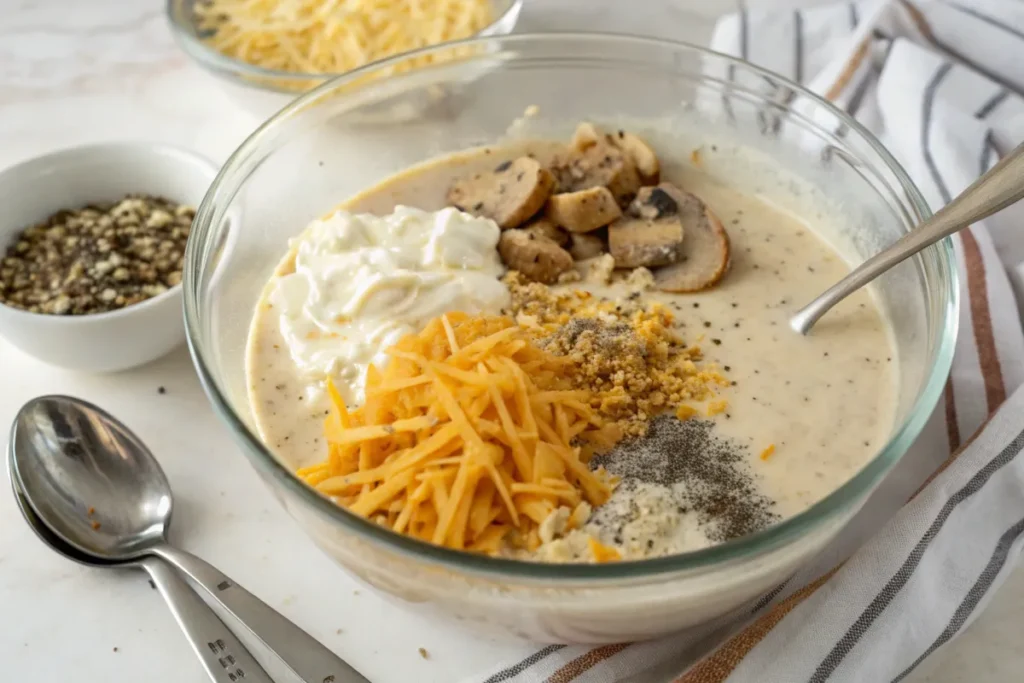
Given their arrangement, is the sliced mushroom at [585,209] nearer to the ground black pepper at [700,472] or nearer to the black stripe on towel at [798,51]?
the ground black pepper at [700,472]

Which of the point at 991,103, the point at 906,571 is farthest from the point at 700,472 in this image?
the point at 991,103

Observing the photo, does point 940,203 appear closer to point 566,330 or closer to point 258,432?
point 566,330

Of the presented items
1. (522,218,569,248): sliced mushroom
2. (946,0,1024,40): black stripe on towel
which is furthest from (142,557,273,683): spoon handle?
(946,0,1024,40): black stripe on towel

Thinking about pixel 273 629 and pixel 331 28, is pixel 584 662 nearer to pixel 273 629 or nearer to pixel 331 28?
pixel 273 629

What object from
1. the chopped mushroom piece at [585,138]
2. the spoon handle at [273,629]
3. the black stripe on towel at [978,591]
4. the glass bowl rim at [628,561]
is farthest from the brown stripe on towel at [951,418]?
the spoon handle at [273,629]

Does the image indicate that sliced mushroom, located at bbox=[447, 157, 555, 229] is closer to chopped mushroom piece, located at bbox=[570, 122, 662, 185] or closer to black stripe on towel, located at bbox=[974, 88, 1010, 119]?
chopped mushroom piece, located at bbox=[570, 122, 662, 185]
